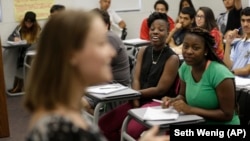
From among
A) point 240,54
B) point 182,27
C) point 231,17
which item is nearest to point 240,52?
point 240,54

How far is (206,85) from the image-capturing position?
2561 millimetres

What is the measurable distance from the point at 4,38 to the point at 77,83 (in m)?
5.34

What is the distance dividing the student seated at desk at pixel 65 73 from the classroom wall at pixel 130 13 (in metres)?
4.95

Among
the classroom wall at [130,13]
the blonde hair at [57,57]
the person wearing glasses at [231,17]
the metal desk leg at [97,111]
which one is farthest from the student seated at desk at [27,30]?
the blonde hair at [57,57]

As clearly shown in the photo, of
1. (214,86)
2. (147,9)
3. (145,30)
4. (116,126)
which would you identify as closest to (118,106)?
(116,126)

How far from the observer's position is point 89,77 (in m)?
0.86

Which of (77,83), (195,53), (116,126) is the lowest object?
(116,126)

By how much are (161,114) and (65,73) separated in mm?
1680


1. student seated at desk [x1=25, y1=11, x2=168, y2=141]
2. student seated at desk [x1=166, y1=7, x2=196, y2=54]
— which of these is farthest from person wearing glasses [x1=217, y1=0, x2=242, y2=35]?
student seated at desk [x1=25, y1=11, x2=168, y2=141]

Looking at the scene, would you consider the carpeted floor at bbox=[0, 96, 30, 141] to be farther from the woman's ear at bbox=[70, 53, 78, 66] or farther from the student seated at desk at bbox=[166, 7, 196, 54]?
the woman's ear at bbox=[70, 53, 78, 66]

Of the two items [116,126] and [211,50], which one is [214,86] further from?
[116,126]

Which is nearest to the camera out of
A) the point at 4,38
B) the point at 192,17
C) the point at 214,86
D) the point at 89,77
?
the point at 89,77

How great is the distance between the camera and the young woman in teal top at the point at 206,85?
2.47 meters

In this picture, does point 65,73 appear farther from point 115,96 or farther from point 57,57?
point 115,96
